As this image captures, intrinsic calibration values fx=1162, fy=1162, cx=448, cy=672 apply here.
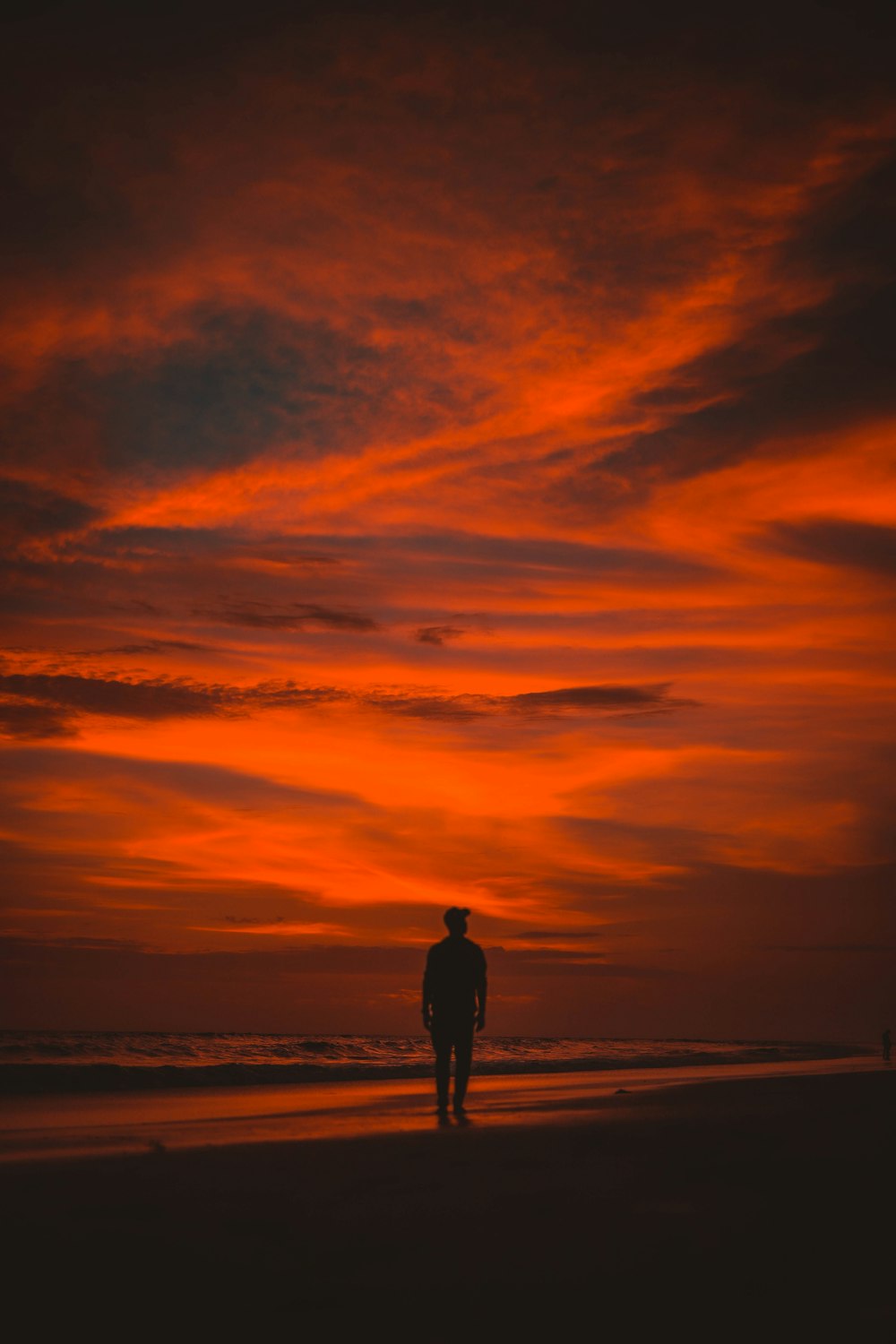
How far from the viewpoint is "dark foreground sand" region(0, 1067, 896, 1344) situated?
430cm

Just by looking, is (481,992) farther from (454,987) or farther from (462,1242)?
(462,1242)

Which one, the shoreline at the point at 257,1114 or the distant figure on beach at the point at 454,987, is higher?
the distant figure on beach at the point at 454,987

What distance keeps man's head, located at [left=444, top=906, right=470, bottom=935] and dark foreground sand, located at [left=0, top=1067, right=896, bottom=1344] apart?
417 cm

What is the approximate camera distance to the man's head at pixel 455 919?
13359 mm

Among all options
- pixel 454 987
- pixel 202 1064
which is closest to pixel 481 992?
pixel 454 987

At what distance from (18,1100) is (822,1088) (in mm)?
11802

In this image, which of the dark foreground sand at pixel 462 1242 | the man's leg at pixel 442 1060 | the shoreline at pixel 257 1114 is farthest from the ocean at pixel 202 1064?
the dark foreground sand at pixel 462 1242

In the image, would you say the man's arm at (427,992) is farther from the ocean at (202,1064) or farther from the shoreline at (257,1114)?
the ocean at (202,1064)

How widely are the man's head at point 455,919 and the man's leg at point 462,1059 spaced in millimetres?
1113

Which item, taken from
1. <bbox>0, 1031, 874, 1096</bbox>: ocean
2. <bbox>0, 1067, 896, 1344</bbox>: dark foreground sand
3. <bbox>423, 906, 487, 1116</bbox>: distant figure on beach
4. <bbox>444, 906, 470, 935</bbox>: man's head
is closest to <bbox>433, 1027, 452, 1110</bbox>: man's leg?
<bbox>423, 906, 487, 1116</bbox>: distant figure on beach

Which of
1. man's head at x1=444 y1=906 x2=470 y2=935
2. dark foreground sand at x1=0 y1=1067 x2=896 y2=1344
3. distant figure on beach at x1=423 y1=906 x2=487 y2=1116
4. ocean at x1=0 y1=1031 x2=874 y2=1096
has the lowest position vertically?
ocean at x1=0 y1=1031 x2=874 y2=1096

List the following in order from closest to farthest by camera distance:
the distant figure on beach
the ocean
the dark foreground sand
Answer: the dark foreground sand
the distant figure on beach
the ocean

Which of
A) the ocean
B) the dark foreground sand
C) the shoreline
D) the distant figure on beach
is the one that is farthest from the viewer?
the ocean

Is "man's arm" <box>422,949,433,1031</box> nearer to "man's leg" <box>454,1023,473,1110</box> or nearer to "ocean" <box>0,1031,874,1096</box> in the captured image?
"man's leg" <box>454,1023,473,1110</box>
